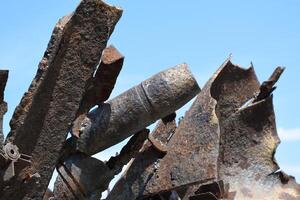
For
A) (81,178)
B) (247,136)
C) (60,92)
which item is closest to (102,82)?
(60,92)

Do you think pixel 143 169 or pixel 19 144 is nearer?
pixel 19 144

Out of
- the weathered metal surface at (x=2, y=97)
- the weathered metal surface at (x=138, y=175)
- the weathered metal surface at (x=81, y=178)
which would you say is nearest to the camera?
the weathered metal surface at (x=2, y=97)

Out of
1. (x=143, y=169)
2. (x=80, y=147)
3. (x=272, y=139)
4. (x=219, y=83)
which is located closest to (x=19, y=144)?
(x=80, y=147)

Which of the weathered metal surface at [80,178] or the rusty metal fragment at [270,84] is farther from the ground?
the rusty metal fragment at [270,84]

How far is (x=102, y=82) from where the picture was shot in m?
5.82

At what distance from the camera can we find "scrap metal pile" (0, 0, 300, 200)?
17.2 ft

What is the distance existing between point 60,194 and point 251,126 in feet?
7.07

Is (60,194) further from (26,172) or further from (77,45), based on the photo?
(77,45)

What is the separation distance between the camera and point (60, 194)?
5.89 meters

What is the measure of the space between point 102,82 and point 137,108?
0.35 m

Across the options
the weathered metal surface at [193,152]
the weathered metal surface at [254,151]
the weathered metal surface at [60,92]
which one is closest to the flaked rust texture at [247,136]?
the weathered metal surface at [254,151]

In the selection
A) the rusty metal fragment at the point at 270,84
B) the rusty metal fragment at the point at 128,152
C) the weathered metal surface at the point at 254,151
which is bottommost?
the weathered metal surface at the point at 254,151

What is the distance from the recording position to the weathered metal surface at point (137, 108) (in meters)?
5.69

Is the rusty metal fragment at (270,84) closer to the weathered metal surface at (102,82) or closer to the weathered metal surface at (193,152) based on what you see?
the weathered metal surface at (193,152)
